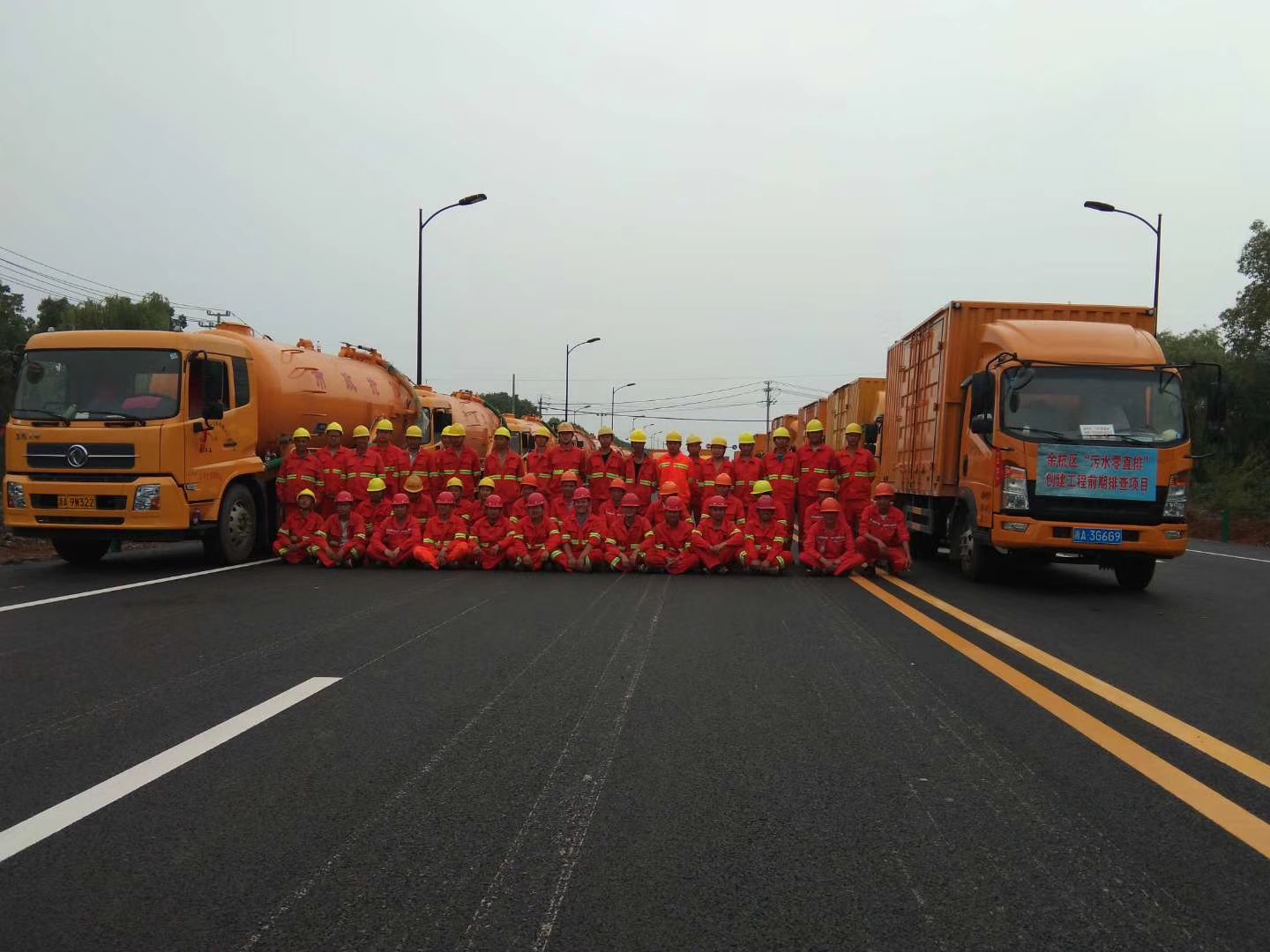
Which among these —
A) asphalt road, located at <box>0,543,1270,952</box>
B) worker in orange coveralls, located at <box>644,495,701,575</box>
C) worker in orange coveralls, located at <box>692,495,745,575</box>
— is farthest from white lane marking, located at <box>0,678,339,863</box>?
worker in orange coveralls, located at <box>692,495,745,575</box>

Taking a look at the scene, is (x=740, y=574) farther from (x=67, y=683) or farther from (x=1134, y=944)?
(x=1134, y=944)

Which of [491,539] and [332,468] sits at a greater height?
[332,468]

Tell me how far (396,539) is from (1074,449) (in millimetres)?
7875

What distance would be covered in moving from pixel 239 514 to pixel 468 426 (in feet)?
33.5

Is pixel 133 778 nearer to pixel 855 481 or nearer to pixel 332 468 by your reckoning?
pixel 332 468

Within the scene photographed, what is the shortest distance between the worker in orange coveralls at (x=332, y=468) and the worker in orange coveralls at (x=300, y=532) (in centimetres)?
37

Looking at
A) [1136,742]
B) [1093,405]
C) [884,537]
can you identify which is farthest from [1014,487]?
[1136,742]

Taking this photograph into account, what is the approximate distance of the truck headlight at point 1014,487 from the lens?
10.0 m

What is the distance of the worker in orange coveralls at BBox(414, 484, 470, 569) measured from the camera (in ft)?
38.9

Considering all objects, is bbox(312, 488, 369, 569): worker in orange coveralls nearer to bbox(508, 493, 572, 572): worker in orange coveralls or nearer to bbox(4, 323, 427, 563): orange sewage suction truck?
bbox(4, 323, 427, 563): orange sewage suction truck

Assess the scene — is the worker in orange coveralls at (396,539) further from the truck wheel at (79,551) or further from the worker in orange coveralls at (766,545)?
the worker in orange coveralls at (766,545)

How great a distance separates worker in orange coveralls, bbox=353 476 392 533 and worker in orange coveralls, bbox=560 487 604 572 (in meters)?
2.37

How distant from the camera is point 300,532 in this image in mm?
12141

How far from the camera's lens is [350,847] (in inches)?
131
